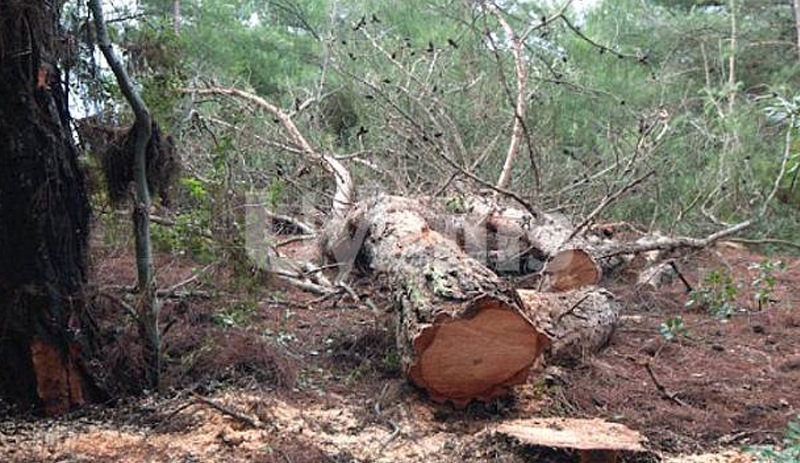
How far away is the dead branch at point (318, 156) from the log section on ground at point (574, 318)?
6.85 feet

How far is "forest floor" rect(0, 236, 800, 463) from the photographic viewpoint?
9.27 feet

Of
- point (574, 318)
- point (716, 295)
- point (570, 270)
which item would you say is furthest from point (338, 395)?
point (716, 295)

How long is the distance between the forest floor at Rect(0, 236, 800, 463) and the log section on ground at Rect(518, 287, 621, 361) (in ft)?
0.28

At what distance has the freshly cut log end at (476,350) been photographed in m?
3.13

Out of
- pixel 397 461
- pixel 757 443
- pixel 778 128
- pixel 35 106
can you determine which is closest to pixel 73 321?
pixel 35 106

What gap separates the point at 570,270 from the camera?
4.78m

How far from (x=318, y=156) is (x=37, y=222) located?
3.66 meters

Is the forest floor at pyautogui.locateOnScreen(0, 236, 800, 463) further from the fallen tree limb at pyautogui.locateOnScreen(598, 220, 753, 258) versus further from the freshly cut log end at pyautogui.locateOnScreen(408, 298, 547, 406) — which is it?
the fallen tree limb at pyautogui.locateOnScreen(598, 220, 753, 258)

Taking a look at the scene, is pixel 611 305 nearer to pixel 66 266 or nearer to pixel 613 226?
pixel 613 226

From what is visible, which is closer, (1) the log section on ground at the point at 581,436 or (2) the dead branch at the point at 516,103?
(1) the log section on ground at the point at 581,436

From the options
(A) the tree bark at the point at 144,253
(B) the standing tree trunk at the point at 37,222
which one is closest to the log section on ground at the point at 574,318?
(A) the tree bark at the point at 144,253

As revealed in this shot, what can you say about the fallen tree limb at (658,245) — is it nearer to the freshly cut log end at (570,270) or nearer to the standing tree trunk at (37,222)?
the freshly cut log end at (570,270)

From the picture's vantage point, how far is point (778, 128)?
8234mm

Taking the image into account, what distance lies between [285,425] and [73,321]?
0.89 m
